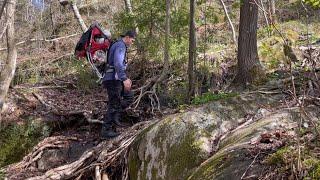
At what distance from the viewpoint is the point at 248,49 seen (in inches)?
320

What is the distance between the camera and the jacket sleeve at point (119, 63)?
698 centimetres

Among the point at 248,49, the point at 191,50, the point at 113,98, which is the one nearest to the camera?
the point at 113,98

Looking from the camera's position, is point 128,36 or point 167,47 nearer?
point 128,36

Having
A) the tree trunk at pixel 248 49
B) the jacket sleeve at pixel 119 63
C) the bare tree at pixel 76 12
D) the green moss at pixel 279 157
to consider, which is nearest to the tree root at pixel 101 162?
the jacket sleeve at pixel 119 63

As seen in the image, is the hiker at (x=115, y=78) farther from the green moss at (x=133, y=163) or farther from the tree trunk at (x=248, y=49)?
the tree trunk at (x=248, y=49)

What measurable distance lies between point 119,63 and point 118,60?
2.1 inches

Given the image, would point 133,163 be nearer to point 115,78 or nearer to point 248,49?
point 115,78

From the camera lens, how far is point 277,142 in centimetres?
336

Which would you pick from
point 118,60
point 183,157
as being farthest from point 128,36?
point 183,157

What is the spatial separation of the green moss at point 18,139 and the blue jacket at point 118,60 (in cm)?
280

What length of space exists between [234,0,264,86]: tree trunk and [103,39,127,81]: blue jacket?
2.37 meters

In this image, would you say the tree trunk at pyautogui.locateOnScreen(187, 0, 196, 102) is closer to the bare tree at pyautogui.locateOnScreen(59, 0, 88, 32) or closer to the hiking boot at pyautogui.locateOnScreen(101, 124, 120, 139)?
the hiking boot at pyautogui.locateOnScreen(101, 124, 120, 139)

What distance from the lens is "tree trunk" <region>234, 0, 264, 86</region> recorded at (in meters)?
7.95

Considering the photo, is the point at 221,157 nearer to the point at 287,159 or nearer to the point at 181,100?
the point at 287,159
